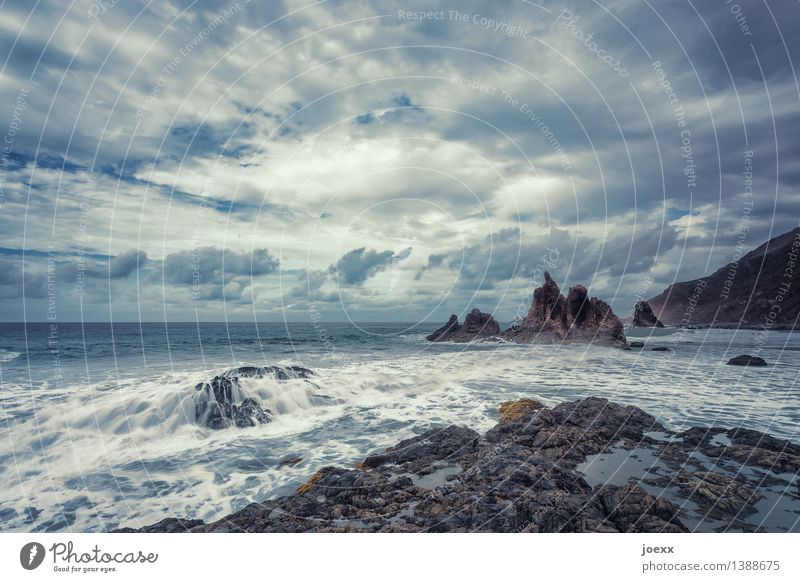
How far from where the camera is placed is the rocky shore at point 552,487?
7.24m

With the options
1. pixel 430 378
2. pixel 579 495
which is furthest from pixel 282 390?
pixel 579 495

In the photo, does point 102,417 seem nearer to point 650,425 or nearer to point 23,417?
point 23,417

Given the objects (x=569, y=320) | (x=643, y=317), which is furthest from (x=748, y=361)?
(x=643, y=317)

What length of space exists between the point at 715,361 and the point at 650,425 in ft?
101

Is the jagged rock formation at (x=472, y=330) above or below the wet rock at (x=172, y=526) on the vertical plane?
below

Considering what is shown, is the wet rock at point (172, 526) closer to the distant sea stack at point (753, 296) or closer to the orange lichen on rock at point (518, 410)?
the orange lichen on rock at point (518, 410)

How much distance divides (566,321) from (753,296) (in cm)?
8942

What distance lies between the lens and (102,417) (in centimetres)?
1838

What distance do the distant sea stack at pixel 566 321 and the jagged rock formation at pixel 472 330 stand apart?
658 mm

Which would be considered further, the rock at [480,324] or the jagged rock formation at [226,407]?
the rock at [480,324]

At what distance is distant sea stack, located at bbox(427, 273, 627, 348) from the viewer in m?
57.0

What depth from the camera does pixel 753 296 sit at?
107562 millimetres

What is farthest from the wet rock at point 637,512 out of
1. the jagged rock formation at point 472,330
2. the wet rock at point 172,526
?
the jagged rock formation at point 472,330

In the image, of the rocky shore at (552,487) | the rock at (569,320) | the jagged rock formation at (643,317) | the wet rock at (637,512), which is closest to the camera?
the wet rock at (637,512)
